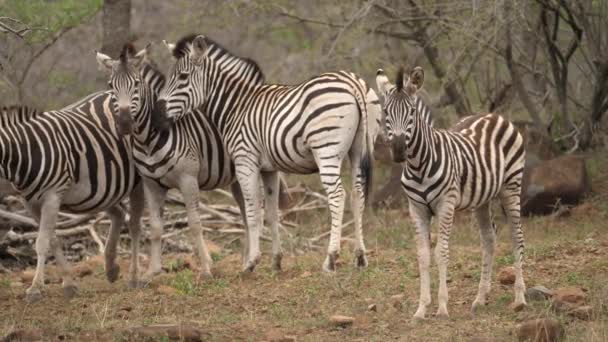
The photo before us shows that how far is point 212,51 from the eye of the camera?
34.5ft

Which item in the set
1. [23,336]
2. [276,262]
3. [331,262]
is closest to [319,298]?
[331,262]

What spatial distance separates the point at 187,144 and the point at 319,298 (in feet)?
7.56

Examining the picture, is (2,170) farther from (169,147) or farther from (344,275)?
(344,275)

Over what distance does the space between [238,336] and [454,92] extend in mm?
8730

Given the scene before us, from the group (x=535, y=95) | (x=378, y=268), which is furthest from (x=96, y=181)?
(x=535, y=95)

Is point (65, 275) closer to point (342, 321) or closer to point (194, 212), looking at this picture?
point (194, 212)

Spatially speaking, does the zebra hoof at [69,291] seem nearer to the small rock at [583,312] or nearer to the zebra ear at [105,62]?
the zebra ear at [105,62]

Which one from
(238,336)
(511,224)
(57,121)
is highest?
(57,121)

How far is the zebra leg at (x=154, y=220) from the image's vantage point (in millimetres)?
9969

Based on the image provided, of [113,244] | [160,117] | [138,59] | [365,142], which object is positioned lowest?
[113,244]

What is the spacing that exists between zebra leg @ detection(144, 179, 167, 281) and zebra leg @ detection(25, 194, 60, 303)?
1.05 metres

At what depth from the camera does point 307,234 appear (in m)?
13.1

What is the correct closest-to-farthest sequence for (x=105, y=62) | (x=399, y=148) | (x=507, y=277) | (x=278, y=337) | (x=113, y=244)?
(x=278, y=337) → (x=399, y=148) → (x=507, y=277) → (x=105, y=62) → (x=113, y=244)

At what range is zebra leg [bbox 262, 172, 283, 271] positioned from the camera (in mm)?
10258
